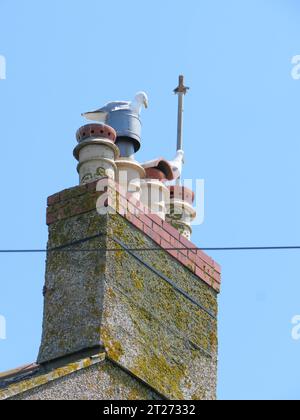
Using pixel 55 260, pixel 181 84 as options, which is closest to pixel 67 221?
pixel 55 260

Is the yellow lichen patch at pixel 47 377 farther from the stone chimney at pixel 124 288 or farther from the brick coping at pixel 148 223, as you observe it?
the brick coping at pixel 148 223

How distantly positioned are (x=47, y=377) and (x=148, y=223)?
243 cm

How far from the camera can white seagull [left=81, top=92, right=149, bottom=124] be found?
2261 centimetres

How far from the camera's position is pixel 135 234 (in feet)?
69.2

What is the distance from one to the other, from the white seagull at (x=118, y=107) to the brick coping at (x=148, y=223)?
1.48 meters

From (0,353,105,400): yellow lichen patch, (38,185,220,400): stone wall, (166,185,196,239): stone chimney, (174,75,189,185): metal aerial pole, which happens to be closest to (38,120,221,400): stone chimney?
(38,185,220,400): stone wall

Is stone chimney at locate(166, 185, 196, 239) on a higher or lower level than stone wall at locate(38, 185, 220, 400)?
higher

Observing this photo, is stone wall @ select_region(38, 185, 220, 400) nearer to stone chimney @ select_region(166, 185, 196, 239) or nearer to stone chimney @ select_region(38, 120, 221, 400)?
stone chimney @ select_region(38, 120, 221, 400)

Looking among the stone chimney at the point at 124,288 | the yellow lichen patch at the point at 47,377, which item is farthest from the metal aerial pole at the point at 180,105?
the yellow lichen patch at the point at 47,377

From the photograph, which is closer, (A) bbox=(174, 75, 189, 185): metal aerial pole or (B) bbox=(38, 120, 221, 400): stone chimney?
(B) bbox=(38, 120, 221, 400): stone chimney

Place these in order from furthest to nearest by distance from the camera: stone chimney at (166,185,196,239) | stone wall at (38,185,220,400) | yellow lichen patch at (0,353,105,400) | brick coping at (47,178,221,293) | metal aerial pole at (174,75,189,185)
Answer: metal aerial pole at (174,75,189,185)
stone chimney at (166,185,196,239)
brick coping at (47,178,221,293)
stone wall at (38,185,220,400)
yellow lichen patch at (0,353,105,400)

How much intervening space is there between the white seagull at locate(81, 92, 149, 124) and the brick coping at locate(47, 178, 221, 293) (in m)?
1.48
